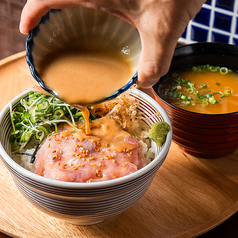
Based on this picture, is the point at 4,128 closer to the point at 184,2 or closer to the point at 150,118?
the point at 150,118

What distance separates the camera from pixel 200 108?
6.84 feet

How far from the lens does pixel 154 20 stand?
1.28 m

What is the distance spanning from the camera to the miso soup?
6.87 ft

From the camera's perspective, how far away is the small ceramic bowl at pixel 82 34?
5.26 ft

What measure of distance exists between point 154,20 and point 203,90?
1.05m

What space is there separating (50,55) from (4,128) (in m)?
0.46

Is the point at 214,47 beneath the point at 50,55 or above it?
beneath

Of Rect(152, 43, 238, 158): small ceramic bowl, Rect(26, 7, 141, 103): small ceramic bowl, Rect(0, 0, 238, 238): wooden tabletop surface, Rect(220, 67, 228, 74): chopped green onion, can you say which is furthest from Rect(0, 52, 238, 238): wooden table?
Rect(0, 0, 238, 238): wooden tabletop surface

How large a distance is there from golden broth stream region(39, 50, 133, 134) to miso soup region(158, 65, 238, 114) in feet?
2.14

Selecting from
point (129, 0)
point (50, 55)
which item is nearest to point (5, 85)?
point (50, 55)

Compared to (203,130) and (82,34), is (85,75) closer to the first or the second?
(82,34)

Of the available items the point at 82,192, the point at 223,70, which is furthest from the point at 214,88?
the point at 82,192

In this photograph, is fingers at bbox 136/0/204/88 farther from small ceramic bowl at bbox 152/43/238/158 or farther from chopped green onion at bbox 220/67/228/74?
chopped green onion at bbox 220/67/228/74

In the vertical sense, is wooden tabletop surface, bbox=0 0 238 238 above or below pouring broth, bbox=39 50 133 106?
below
